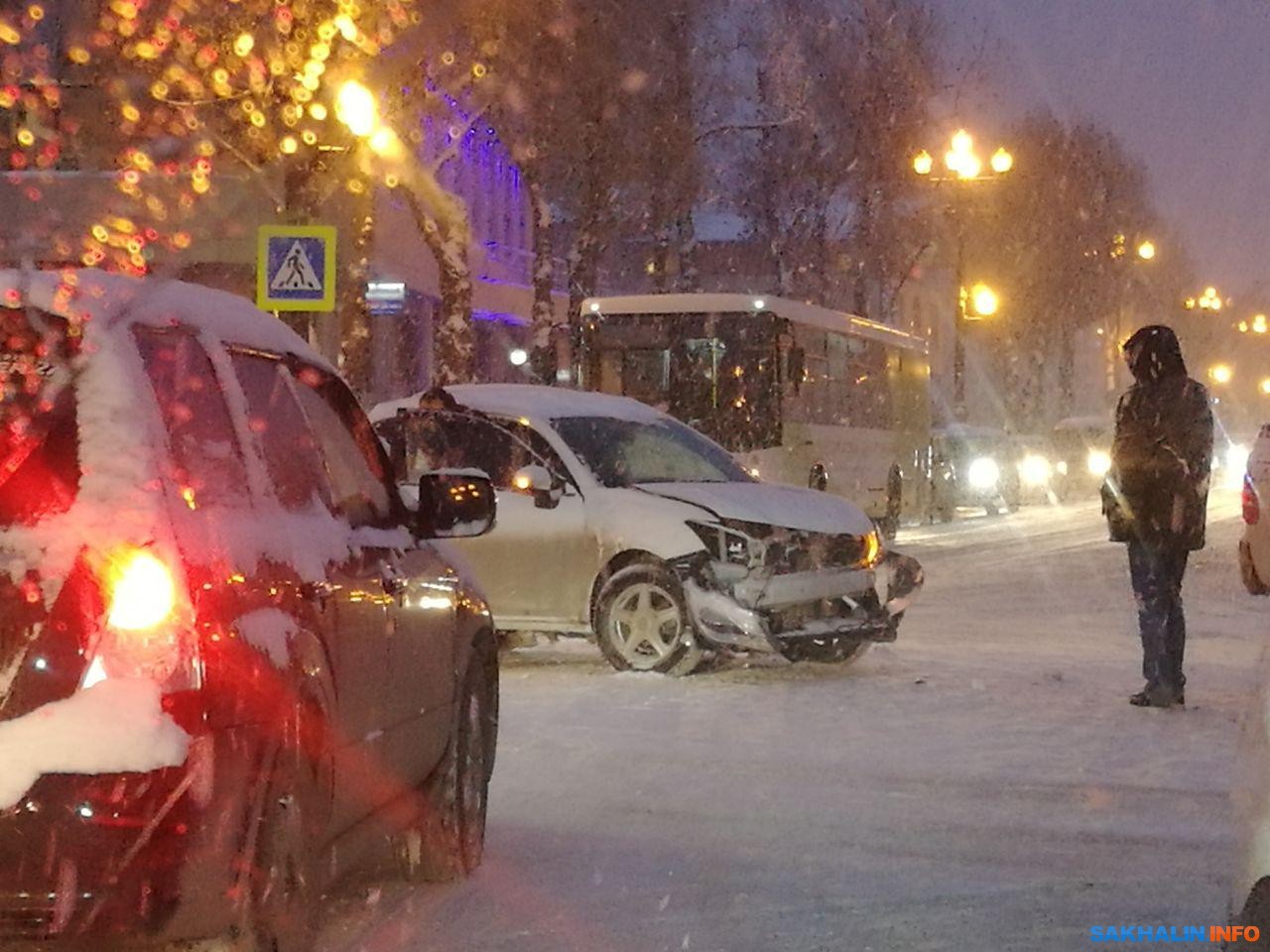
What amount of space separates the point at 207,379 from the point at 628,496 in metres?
7.61

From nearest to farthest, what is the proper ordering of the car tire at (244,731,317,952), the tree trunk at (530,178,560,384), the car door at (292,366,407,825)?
the car tire at (244,731,317,952)
the car door at (292,366,407,825)
the tree trunk at (530,178,560,384)

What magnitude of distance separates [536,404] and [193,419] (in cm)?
844

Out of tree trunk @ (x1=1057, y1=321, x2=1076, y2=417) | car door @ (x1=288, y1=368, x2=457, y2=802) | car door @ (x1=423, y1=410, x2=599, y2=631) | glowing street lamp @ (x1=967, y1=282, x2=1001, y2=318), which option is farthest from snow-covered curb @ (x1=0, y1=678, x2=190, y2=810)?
tree trunk @ (x1=1057, y1=321, x2=1076, y2=417)

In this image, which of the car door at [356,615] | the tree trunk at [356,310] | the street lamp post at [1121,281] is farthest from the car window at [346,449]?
the street lamp post at [1121,281]

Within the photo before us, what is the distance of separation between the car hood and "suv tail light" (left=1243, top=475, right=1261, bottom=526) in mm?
3639

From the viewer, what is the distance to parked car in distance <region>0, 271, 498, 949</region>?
390cm

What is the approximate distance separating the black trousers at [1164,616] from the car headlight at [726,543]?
90.9 inches

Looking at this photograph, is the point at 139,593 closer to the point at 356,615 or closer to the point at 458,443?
the point at 356,615

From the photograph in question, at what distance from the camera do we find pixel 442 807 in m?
6.30

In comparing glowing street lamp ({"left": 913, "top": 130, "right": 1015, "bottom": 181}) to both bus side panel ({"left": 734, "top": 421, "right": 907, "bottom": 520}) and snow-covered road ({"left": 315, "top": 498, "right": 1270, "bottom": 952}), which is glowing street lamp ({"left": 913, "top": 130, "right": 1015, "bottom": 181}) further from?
snow-covered road ({"left": 315, "top": 498, "right": 1270, "bottom": 952})

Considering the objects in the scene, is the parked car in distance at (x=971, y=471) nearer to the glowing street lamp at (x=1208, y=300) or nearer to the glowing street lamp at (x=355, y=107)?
the glowing street lamp at (x=355, y=107)

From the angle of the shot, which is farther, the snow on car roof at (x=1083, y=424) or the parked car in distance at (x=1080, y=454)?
the snow on car roof at (x=1083, y=424)

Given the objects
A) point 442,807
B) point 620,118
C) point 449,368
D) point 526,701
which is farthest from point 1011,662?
point 620,118

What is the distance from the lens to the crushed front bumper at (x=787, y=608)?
1167 cm
